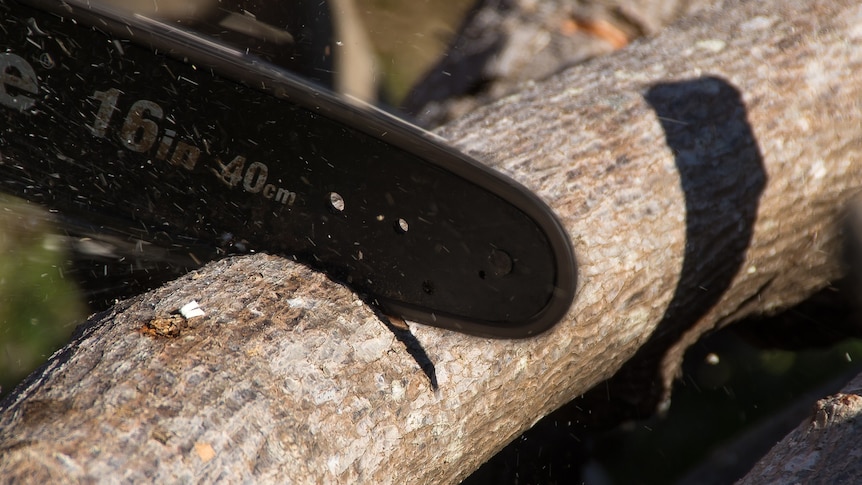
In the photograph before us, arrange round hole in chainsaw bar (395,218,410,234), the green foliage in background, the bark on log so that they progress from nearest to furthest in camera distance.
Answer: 1. the bark on log
2. round hole in chainsaw bar (395,218,410,234)
3. the green foliage in background

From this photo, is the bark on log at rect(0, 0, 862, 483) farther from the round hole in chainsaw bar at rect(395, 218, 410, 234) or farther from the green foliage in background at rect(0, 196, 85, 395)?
the green foliage in background at rect(0, 196, 85, 395)

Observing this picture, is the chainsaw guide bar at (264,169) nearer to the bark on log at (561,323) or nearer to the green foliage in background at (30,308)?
the bark on log at (561,323)

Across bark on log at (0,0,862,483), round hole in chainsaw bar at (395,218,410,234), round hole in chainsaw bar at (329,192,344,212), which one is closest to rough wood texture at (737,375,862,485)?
bark on log at (0,0,862,483)

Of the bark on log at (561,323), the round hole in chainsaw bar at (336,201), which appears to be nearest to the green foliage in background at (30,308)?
the bark on log at (561,323)

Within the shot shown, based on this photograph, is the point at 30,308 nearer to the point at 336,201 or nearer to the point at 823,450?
the point at 336,201

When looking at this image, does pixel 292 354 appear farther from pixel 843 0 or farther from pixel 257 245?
pixel 843 0

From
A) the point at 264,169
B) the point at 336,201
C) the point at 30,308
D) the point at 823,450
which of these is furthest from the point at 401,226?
the point at 30,308

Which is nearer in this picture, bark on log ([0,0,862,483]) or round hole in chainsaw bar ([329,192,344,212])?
bark on log ([0,0,862,483])
